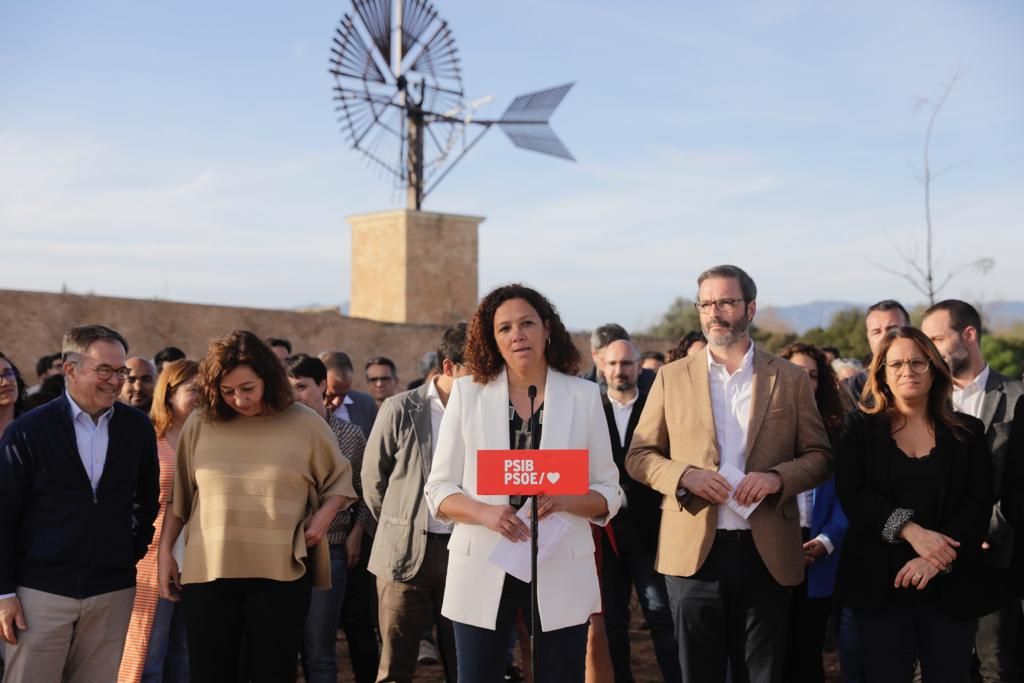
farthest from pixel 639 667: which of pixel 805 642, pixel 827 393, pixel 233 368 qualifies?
pixel 233 368

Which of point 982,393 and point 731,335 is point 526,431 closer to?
point 731,335

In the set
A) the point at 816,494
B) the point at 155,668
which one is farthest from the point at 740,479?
the point at 155,668

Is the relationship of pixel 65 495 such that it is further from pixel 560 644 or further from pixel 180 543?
pixel 560 644

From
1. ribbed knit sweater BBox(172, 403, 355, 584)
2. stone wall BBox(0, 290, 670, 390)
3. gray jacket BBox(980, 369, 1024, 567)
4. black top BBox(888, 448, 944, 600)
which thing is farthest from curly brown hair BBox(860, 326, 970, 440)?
stone wall BBox(0, 290, 670, 390)

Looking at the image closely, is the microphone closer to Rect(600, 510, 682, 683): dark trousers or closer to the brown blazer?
the brown blazer

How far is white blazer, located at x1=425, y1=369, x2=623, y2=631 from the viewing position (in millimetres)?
4188

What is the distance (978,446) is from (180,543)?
3.96 meters

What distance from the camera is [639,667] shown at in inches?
306

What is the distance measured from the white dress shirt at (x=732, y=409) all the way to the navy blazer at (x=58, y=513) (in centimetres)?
262

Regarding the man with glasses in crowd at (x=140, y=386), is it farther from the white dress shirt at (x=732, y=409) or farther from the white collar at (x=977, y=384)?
the white collar at (x=977, y=384)

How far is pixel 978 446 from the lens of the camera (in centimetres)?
479

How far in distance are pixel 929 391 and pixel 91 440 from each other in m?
3.68

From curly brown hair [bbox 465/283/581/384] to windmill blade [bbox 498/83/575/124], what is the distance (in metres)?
19.7

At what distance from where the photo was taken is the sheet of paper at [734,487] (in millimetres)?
4770
